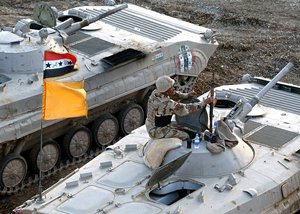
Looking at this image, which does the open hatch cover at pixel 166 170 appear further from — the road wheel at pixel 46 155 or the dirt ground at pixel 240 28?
the dirt ground at pixel 240 28

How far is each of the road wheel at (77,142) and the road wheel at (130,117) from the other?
90 centimetres

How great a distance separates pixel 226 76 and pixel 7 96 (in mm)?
7300

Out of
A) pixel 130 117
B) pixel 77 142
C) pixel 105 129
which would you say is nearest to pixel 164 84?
pixel 77 142

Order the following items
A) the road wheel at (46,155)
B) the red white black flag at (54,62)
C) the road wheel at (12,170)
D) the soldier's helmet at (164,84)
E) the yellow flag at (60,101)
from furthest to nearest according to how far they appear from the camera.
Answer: the road wheel at (46,155), the road wheel at (12,170), the red white black flag at (54,62), the soldier's helmet at (164,84), the yellow flag at (60,101)

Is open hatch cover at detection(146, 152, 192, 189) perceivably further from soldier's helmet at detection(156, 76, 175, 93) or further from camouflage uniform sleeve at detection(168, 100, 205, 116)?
soldier's helmet at detection(156, 76, 175, 93)

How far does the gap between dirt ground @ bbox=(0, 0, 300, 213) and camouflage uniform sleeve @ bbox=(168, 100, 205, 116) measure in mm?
7342

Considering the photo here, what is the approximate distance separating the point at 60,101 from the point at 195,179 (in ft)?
7.27

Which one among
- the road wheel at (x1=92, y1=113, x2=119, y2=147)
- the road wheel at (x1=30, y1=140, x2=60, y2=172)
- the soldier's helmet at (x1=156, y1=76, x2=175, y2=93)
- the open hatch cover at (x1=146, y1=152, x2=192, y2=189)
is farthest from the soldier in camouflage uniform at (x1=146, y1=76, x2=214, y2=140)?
the road wheel at (x1=92, y1=113, x2=119, y2=147)

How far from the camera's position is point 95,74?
596 inches

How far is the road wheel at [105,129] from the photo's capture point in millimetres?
15617

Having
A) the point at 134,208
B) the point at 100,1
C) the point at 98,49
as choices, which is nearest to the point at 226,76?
the point at 98,49

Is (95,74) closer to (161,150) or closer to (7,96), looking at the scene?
(7,96)

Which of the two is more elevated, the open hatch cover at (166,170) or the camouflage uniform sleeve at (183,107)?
the camouflage uniform sleeve at (183,107)

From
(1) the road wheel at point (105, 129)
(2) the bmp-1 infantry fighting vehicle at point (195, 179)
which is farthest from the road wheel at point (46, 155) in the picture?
(2) the bmp-1 infantry fighting vehicle at point (195, 179)
